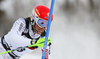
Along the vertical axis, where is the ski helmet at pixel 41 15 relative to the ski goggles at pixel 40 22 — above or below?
above

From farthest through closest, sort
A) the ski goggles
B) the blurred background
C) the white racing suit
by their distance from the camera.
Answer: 1. the blurred background
2. the ski goggles
3. the white racing suit

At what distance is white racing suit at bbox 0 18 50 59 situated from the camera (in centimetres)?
140

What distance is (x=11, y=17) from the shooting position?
223 inches

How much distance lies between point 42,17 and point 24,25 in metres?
0.17

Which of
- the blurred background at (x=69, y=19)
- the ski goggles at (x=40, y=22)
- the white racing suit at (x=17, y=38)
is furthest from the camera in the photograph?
the blurred background at (x=69, y=19)

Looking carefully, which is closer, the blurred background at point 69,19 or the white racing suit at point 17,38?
the white racing suit at point 17,38

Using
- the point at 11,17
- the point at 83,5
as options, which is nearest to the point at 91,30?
the point at 83,5

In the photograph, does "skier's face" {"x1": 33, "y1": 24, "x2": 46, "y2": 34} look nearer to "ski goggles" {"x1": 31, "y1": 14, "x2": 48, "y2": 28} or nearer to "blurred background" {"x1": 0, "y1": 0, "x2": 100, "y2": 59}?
"ski goggles" {"x1": 31, "y1": 14, "x2": 48, "y2": 28}

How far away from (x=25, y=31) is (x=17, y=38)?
0.21m

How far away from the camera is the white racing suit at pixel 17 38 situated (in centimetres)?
140

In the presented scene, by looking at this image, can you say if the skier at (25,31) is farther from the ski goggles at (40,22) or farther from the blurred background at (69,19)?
the blurred background at (69,19)

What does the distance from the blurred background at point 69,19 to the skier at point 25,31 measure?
3.61 metres

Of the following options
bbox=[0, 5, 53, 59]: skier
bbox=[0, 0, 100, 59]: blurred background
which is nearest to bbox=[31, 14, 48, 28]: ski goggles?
bbox=[0, 5, 53, 59]: skier

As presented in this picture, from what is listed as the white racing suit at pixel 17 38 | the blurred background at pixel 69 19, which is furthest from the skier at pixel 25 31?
the blurred background at pixel 69 19
